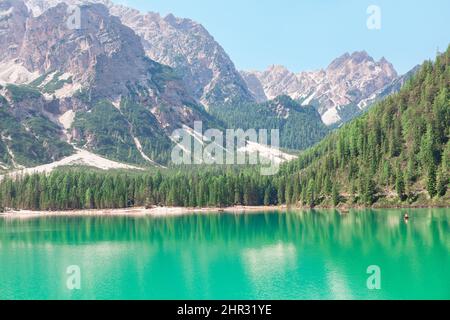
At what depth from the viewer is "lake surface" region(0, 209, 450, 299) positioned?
53.5 meters

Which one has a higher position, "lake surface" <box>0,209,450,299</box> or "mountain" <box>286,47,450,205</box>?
"mountain" <box>286,47,450,205</box>

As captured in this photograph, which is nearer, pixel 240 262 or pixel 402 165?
pixel 240 262

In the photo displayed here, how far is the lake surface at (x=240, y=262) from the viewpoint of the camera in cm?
5347

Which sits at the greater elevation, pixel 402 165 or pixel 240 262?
pixel 402 165

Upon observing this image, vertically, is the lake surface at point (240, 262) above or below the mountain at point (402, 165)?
below

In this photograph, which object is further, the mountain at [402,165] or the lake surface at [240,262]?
the mountain at [402,165]

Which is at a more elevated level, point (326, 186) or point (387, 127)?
point (387, 127)

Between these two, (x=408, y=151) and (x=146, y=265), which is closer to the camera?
(x=146, y=265)

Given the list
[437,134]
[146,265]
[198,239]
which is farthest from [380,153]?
[146,265]

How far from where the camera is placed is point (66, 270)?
230 feet

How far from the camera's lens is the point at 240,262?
72.2m

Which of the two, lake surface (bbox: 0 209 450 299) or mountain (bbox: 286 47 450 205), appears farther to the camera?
mountain (bbox: 286 47 450 205)
